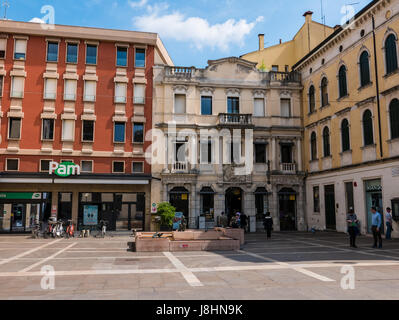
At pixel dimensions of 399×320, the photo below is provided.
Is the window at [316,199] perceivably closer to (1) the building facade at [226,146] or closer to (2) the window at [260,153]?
(1) the building facade at [226,146]

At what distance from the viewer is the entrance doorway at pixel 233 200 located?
30.3m

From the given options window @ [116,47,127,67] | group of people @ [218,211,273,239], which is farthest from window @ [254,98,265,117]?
Result: window @ [116,47,127,67]

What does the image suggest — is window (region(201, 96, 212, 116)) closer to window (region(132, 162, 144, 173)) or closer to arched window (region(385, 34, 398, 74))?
window (region(132, 162, 144, 173))

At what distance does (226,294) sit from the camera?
Result: 312 inches

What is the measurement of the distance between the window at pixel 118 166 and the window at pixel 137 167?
2.92 feet

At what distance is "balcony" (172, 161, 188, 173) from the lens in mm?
29188

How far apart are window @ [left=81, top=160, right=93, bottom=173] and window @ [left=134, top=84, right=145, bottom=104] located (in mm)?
6359

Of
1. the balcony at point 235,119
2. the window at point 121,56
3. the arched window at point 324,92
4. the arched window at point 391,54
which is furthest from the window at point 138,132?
the arched window at point 391,54

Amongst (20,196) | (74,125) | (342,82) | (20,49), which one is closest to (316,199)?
(342,82)

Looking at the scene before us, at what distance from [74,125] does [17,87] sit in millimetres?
5375

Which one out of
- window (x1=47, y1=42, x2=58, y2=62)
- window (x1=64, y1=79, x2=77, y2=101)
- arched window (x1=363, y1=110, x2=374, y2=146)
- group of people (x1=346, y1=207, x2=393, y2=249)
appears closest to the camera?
group of people (x1=346, y1=207, x2=393, y2=249)

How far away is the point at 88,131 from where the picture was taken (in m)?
28.8
